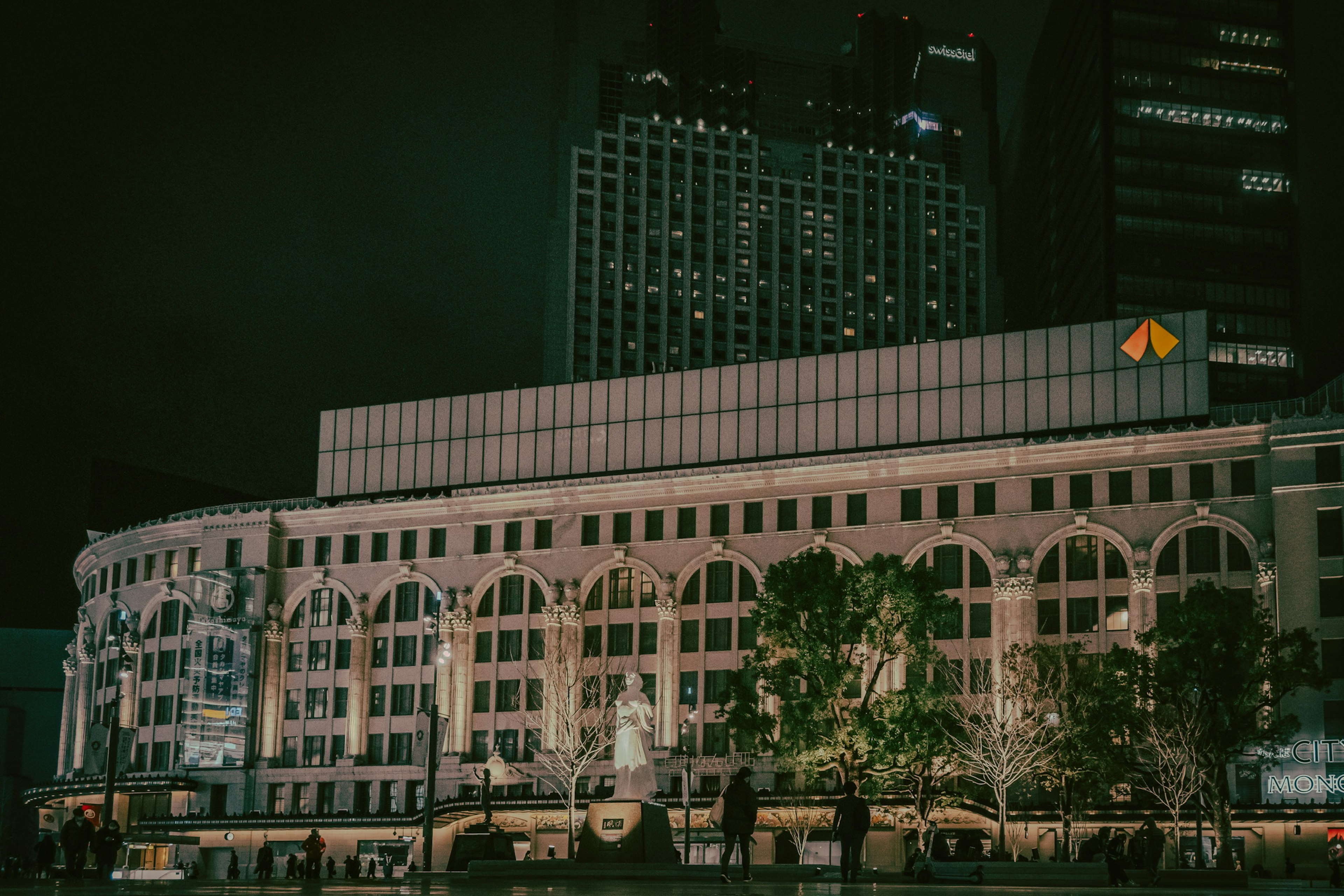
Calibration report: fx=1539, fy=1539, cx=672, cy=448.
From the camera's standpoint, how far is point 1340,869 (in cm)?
6788

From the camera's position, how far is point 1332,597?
8144 cm

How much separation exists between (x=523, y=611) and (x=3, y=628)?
2649 inches

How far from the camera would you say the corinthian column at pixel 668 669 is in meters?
95.4

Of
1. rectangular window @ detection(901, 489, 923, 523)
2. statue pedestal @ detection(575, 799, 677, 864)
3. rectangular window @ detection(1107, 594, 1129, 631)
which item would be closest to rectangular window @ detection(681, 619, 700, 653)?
rectangular window @ detection(901, 489, 923, 523)

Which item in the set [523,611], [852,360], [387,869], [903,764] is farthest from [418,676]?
[903,764]

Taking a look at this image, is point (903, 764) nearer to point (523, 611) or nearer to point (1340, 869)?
point (1340, 869)

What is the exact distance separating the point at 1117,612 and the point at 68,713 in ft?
A: 259

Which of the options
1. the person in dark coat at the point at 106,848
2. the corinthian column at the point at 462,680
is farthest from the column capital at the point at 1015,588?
the person in dark coat at the point at 106,848

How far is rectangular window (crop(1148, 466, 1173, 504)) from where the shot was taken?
287 feet

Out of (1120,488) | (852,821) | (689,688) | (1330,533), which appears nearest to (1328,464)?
(1330,533)

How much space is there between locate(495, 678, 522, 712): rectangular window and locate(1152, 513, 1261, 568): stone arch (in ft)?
133

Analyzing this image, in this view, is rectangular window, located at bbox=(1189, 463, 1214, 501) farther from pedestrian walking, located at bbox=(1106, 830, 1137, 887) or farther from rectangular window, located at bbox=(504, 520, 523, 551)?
rectangular window, located at bbox=(504, 520, 523, 551)

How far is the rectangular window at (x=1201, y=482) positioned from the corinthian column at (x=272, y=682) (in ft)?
199

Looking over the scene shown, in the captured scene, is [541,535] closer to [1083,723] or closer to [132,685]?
[132,685]
